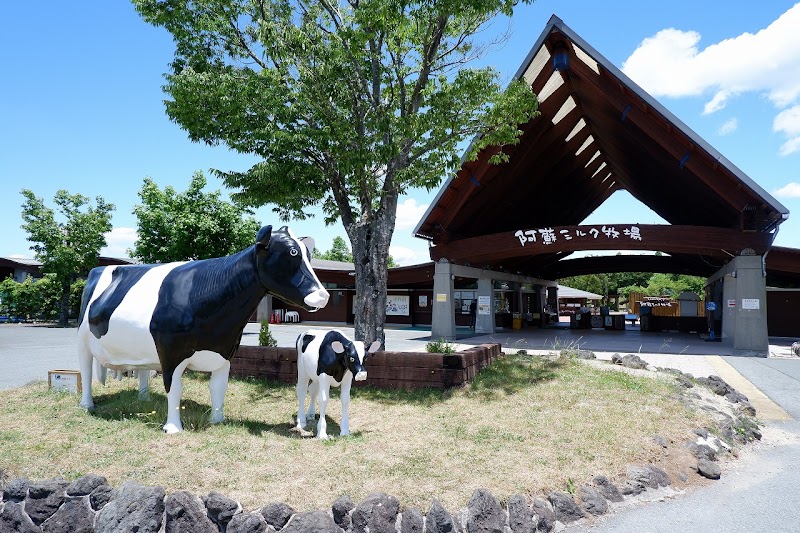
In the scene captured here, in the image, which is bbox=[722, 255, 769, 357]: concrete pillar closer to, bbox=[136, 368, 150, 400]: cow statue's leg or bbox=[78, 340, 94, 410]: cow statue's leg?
bbox=[136, 368, 150, 400]: cow statue's leg

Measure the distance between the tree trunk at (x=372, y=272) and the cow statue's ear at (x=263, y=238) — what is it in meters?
4.01

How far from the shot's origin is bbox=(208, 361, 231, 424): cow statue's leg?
6.09 metres

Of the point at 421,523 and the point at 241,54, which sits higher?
the point at 241,54

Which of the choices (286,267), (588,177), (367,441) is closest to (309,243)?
(286,267)

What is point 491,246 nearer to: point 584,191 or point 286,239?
point 584,191

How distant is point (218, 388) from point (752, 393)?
9485mm

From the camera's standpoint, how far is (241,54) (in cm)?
1024

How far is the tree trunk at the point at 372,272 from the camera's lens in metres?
9.50

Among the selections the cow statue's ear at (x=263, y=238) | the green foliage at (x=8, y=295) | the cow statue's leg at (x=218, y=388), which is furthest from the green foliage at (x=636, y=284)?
the cow statue's ear at (x=263, y=238)

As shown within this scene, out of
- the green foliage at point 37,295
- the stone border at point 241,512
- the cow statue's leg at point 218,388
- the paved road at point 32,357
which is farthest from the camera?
the green foliage at point 37,295

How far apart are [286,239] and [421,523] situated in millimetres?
3032

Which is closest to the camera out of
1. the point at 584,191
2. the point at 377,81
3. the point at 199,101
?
the point at 199,101

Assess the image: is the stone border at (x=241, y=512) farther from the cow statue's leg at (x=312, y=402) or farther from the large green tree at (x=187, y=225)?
the large green tree at (x=187, y=225)

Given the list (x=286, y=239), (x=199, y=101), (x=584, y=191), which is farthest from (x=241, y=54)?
(x=584, y=191)
